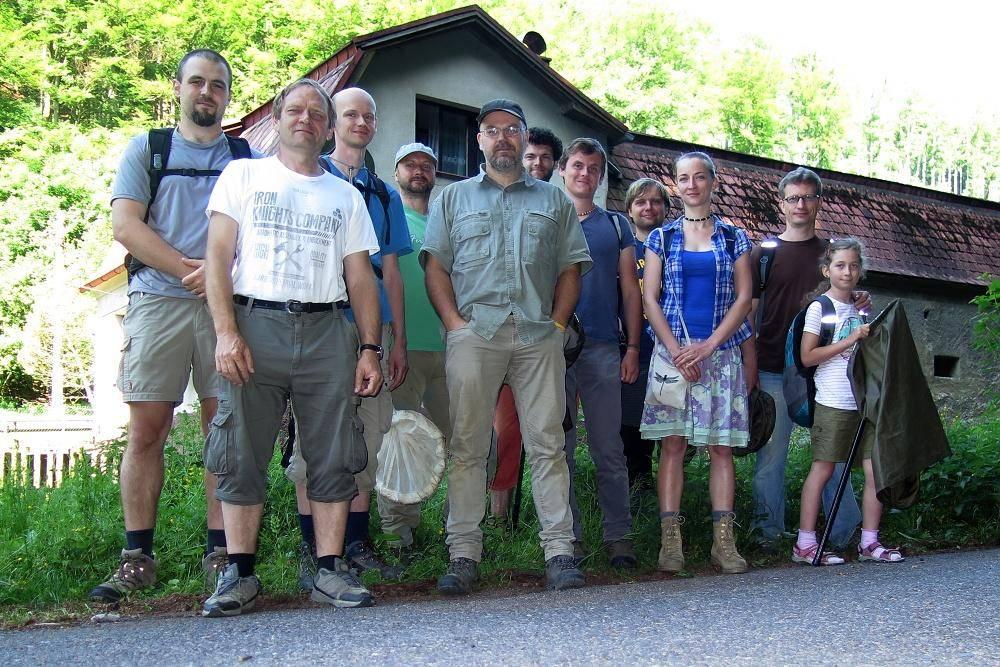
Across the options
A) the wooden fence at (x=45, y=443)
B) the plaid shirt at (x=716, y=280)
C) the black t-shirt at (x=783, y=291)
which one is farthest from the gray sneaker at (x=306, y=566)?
the wooden fence at (x=45, y=443)

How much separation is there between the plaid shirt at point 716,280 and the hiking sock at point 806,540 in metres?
1.10

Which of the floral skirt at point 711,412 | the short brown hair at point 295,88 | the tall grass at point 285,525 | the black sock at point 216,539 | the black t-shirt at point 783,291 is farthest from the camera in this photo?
the black t-shirt at point 783,291

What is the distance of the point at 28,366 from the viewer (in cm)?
2814

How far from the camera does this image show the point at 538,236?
4.62 metres

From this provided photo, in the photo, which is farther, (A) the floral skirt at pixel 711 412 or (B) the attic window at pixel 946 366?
(B) the attic window at pixel 946 366

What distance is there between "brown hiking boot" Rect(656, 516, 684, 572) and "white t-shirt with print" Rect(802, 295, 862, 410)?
3.86 feet

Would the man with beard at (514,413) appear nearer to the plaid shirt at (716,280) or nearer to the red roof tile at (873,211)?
the plaid shirt at (716,280)

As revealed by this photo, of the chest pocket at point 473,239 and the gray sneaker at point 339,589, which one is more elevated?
the chest pocket at point 473,239

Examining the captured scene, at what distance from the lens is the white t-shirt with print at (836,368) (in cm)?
541

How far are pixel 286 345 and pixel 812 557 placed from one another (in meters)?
3.03

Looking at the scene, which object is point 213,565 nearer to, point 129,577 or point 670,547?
point 129,577

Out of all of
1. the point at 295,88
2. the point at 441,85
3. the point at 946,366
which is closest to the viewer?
the point at 295,88

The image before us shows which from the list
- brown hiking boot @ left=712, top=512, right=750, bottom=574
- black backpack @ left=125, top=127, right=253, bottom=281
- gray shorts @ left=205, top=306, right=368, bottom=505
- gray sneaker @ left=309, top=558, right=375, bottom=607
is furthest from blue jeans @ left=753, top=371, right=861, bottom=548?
black backpack @ left=125, top=127, right=253, bottom=281

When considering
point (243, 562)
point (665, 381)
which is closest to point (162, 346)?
point (243, 562)
